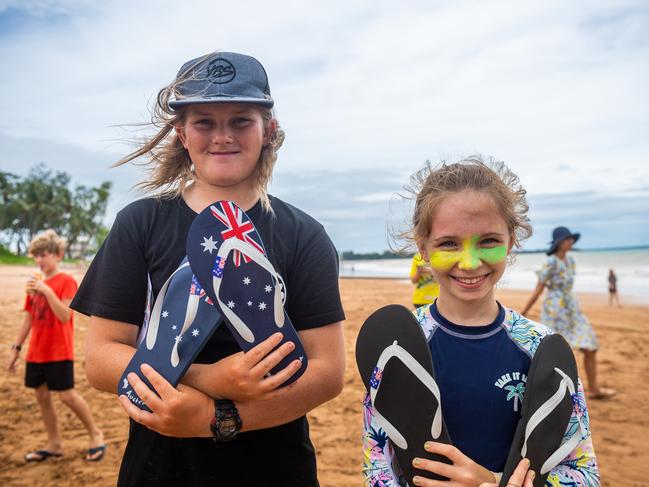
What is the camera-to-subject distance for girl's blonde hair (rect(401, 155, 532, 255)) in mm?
1580

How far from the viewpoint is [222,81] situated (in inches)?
57.0

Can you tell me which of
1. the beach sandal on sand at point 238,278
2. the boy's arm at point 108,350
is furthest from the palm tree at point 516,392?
the boy's arm at point 108,350

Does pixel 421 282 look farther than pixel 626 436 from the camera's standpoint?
Yes

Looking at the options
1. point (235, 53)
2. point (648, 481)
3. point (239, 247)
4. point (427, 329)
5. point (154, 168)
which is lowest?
point (648, 481)

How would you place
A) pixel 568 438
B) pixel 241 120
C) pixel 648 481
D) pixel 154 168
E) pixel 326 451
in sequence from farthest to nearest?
1. pixel 326 451
2. pixel 648 481
3. pixel 154 168
4. pixel 241 120
5. pixel 568 438

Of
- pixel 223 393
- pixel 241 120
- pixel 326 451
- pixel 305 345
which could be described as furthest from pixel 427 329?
pixel 326 451

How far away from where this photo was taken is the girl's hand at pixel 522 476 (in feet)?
4.14

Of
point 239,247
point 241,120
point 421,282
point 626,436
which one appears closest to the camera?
point 239,247

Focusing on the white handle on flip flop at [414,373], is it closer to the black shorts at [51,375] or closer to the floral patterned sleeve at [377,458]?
the floral patterned sleeve at [377,458]

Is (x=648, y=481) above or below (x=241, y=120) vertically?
below

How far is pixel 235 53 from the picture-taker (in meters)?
1.54

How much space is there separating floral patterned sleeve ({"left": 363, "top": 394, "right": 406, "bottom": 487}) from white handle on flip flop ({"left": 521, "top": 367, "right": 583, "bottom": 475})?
358 millimetres

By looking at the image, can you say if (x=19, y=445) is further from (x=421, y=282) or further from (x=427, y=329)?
(x=427, y=329)

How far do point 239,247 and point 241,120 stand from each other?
1.38ft
